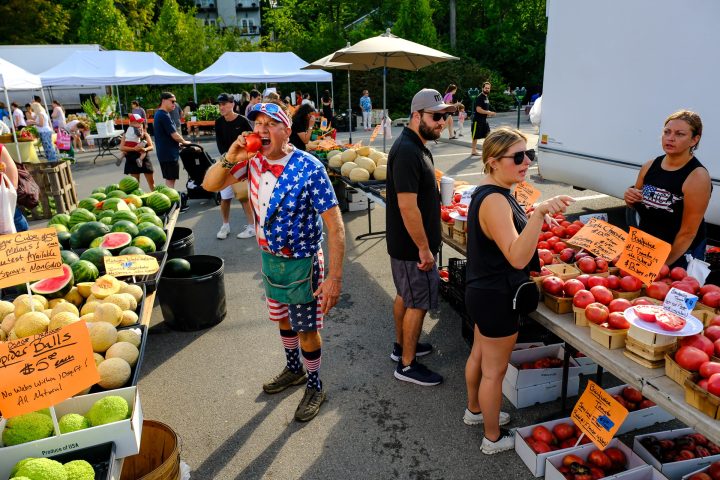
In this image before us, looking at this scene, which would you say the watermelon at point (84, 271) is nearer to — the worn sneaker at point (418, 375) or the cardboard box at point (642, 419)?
the worn sneaker at point (418, 375)

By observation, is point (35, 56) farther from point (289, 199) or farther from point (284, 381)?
point (289, 199)

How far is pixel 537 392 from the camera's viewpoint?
12.4 feet

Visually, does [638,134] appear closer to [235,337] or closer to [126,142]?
[235,337]

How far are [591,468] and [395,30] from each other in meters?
29.3

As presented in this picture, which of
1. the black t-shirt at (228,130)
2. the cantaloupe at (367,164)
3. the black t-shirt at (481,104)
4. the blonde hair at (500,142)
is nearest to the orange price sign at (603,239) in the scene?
the blonde hair at (500,142)

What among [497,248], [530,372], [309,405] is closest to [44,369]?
[309,405]

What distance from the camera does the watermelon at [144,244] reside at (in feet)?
14.8

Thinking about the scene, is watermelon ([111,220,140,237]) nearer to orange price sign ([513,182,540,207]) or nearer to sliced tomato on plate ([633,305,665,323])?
orange price sign ([513,182,540,207])

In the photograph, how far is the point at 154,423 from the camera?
2.92 m

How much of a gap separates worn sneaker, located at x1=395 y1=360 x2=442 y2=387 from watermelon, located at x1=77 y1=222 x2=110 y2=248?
3019 millimetres

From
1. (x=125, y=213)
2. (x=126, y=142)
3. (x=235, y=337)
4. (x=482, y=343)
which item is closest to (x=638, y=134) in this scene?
(x=482, y=343)

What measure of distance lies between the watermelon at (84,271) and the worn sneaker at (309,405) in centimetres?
187

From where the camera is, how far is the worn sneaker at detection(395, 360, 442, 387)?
406cm

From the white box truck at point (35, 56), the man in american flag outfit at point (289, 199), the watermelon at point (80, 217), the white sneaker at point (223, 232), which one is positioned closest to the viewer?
the man in american flag outfit at point (289, 199)
